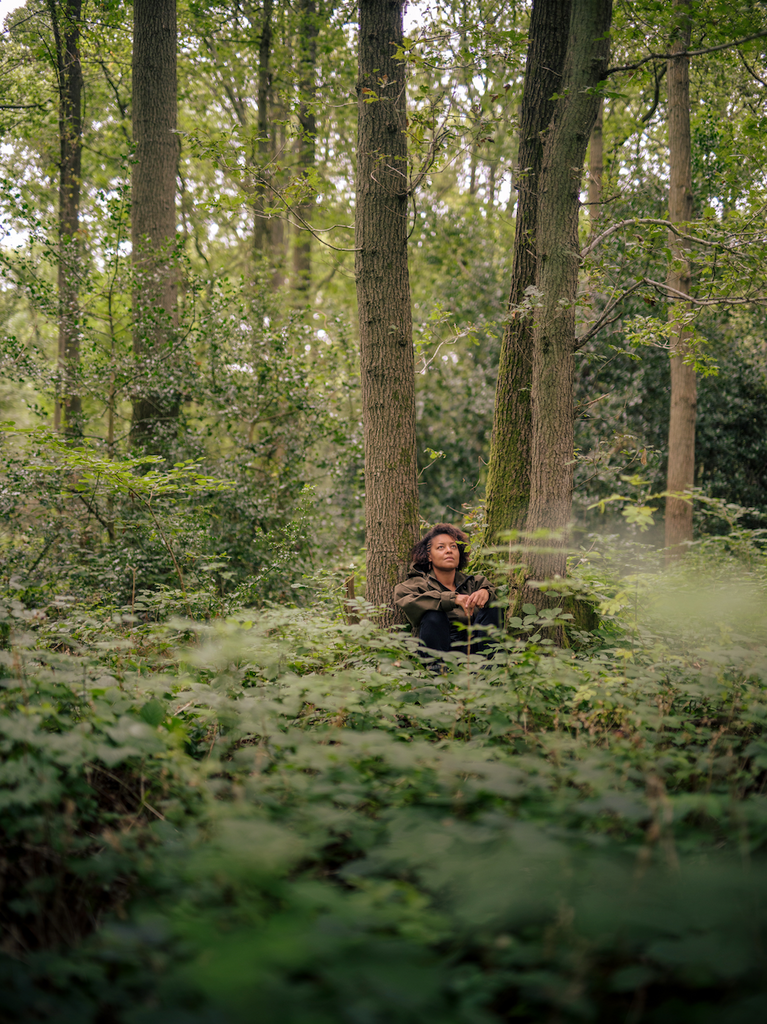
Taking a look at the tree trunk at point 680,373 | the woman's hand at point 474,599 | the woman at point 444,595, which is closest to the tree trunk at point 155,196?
the woman at point 444,595

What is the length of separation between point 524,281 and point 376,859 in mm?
4581

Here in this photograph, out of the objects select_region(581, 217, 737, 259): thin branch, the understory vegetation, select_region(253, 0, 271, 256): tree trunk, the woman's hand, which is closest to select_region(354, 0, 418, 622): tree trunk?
the woman's hand

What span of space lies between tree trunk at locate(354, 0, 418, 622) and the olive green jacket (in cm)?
37

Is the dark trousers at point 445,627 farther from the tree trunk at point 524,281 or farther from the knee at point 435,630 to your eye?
the tree trunk at point 524,281

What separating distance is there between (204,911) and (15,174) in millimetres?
9870

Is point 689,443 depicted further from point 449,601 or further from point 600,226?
point 449,601

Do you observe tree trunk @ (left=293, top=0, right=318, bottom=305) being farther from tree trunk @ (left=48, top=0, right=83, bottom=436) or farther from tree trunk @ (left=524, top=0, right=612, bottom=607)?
tree trunk @ (left=524, top=0, right=612, bottom=607)

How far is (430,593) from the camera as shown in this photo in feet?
15.2

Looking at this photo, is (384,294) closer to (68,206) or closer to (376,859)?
(376,859)

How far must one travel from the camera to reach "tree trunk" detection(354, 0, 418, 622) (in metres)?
5.16

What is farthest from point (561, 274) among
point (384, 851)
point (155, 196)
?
point (155, 196)

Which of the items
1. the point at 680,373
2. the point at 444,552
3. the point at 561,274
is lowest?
the point at 444,552

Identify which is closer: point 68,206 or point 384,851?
point 384,851

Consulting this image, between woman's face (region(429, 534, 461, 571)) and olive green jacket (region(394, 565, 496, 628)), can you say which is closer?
olive green jacket (region(394, 565, 496, 628))
